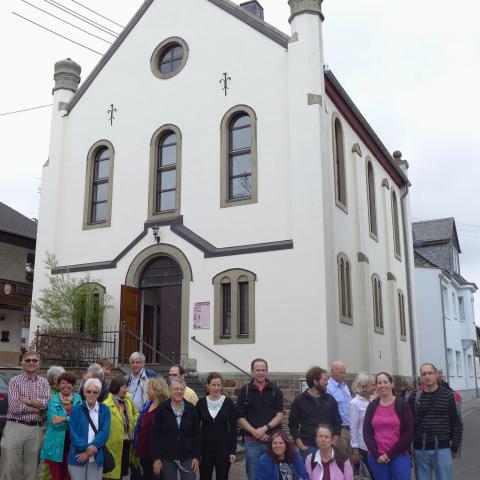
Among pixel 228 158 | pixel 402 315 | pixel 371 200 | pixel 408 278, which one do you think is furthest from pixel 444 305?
pixel 228 158

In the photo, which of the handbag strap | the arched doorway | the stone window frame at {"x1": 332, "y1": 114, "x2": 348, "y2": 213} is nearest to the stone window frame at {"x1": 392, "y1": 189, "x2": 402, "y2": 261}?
the stone window frame at {"x1": 332, "y1": 114, "x2": 348, "y2": 213}

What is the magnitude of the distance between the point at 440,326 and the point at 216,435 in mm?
26729

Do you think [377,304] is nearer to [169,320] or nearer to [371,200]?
[371,200]

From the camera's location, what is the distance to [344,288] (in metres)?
16.0

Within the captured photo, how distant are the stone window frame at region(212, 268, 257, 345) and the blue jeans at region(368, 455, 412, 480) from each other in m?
8.30

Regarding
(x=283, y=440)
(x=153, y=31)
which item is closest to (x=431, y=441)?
(x=283, y=440)

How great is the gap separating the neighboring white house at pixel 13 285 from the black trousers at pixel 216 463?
21.0 metres

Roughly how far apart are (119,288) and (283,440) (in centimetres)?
1156

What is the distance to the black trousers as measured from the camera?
6637 mm

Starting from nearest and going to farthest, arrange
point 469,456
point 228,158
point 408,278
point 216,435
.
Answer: point 216,435 < point 469,456 < point 228,158 < point 408,278

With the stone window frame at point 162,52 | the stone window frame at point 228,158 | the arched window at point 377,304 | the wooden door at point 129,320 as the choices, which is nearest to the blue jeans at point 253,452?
the stone window frame at point 228,158

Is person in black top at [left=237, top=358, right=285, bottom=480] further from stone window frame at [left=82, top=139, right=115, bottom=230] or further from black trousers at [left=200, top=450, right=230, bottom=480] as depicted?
stone window frame at [left=82, top=139, right=115, bottom=230]

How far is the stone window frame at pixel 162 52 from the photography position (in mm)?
17500

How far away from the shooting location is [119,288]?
16984 millimetres
